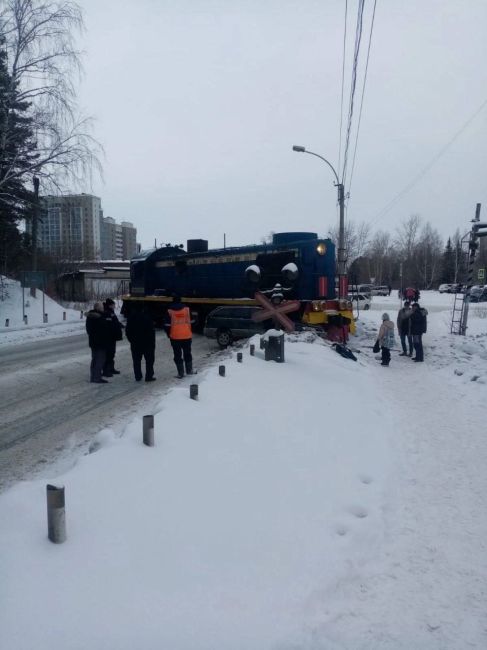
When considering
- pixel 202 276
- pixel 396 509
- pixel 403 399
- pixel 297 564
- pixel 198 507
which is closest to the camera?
pixel 297 564

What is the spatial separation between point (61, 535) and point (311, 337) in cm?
1019

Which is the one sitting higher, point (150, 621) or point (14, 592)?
point (14, 592)

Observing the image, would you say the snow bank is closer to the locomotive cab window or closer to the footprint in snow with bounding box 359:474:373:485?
the footprint in snow with bounding box 359:474:373:485

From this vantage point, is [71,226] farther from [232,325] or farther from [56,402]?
[56,402]

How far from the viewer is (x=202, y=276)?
17.8 m

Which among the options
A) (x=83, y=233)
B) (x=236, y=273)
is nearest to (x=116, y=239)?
(x=83, y=233)

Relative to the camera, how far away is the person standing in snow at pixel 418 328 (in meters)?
12.4

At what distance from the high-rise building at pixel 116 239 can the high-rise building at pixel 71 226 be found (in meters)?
9.95

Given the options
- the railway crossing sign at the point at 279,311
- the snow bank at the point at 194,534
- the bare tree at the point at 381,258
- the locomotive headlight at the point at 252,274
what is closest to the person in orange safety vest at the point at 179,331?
the railway crossing sign at the point at 279,311

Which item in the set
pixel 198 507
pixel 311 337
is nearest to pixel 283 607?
pixel 198 507

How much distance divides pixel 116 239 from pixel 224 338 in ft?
314

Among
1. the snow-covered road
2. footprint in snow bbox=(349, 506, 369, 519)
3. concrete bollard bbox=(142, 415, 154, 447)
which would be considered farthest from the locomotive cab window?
footprint in snow bbox=(349, 506, 369, 519)

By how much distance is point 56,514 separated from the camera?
2986 mm

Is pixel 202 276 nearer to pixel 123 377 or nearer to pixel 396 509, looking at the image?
pixel 123 377
